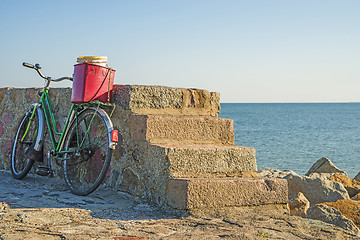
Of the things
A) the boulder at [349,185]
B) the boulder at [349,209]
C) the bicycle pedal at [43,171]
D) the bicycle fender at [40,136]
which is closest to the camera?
the boulder at [349,209]

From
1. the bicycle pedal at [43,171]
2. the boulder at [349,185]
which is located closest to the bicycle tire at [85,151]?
the bicycle pedal at [43,171]

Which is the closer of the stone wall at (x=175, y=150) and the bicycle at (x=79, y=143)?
the stone wall at (x=175, y=150)

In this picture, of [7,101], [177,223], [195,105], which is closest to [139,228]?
[177,223]

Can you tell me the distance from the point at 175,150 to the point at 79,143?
1.37 m

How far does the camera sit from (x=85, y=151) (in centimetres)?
430

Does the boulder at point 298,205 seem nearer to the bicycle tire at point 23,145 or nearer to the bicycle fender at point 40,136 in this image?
the bicycle fender at point 40,136

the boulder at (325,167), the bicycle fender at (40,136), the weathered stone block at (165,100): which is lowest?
the boulder at (325,167)

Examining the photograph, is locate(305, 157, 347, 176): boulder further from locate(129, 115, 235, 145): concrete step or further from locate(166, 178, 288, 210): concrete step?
locate(166, 178, 288, 210): concrete step

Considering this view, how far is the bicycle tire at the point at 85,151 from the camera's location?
14.1ft

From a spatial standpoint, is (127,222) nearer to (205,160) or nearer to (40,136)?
(205,160)

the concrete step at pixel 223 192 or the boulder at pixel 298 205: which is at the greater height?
the concrete step at pixel 223 192

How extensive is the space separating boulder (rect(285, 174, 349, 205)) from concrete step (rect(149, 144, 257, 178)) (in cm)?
166

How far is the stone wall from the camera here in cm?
356

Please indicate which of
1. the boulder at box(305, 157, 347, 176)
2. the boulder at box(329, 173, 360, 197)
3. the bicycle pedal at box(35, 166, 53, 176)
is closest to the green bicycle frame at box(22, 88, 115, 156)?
the bicycle pedal at box(35, 166, 53, 176)
